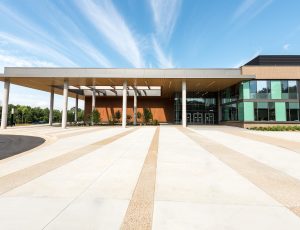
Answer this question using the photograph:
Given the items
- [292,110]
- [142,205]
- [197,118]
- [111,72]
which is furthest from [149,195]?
[197,118]

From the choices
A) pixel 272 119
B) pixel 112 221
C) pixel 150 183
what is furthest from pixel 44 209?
pixel 272 119

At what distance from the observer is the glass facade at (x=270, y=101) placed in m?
26.5

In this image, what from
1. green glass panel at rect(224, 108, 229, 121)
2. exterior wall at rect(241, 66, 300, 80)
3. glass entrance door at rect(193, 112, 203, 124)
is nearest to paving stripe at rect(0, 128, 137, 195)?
exterior wall at rect(241, 66, 300, 80)

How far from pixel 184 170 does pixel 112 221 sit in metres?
3.27

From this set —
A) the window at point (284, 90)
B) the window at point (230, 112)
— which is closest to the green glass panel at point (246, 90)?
the window at point (230, 112)

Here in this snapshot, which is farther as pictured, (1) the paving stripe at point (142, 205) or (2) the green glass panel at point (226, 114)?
(2) the green glass panel at point (226, 114)

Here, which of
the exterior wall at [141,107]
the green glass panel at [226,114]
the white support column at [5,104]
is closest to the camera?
the white support column at [5,104]

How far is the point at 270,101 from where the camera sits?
26.6 metres

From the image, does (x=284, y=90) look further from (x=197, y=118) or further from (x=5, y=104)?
(x=5, y=104)

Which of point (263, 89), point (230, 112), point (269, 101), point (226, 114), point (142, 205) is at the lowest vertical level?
point (142, 205)

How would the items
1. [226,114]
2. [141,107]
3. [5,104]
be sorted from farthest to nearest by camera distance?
[141,107] → [226,114] → [5,104]

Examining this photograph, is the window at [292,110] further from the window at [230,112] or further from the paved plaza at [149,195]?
the paved plaza at [149,195]

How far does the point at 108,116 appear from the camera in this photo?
46.0 metres

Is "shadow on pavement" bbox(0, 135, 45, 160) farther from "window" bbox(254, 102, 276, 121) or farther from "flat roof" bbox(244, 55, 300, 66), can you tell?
"flat roof" bbox(244, 55, 300, 66)
